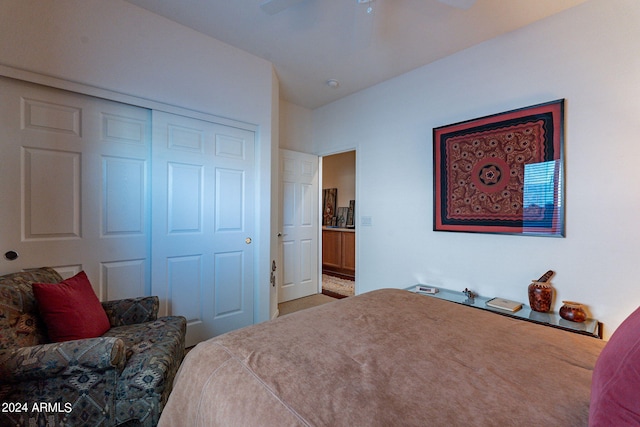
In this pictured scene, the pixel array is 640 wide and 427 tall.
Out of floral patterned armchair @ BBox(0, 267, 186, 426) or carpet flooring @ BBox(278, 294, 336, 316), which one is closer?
floral patterned armchair @ BBox(0, 267, 186, 426)

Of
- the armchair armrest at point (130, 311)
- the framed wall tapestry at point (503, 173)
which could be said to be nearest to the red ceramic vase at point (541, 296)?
the framed wall tapestry at point (503, 173)

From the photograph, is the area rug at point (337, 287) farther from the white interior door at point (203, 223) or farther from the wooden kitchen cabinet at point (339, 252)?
the white interior door at point (203, 223)

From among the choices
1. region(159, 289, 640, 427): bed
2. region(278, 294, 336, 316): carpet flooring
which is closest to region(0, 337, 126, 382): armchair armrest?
region(159, 289, 640, 427): bed

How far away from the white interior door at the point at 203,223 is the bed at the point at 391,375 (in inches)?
57.3

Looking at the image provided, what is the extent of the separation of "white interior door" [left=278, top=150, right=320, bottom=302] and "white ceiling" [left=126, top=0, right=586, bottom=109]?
1217mm

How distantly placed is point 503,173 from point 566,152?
15.9 inches

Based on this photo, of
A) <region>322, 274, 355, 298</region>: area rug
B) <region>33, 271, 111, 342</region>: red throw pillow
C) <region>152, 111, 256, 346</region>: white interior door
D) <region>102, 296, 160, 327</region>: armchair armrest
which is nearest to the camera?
<region>33, 271, 111, 342</region>: red throw pillow

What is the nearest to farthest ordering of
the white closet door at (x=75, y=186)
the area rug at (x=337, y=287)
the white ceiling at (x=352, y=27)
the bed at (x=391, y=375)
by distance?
1. the bed at (x=391, y=375)
2. the white closet door at (x=75, y=186)
3. the white ceiling at (x=352, y=27)
4. the area rug at (x=337, y=287)

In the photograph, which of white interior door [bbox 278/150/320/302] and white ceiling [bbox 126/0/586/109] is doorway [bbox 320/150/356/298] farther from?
white ceiling [bbox 126/0/586/109]

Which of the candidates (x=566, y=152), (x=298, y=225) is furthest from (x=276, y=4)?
(x=298, y=225)

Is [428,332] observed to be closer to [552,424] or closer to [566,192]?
[552,424]

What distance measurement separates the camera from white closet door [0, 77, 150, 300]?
5.40 ft

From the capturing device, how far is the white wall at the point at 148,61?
5.48 ft

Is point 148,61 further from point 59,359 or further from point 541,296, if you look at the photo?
point 541,296
